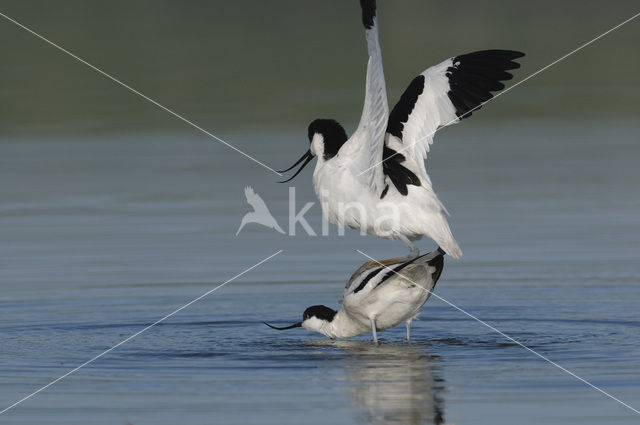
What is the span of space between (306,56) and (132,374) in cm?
1978

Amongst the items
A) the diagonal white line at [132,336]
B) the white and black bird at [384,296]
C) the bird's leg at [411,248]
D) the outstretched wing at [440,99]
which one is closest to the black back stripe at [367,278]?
the white and black bird at [384,296]

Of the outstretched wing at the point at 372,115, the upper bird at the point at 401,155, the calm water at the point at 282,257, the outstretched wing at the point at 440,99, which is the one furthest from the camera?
the outstretched wing at the point at 440,99

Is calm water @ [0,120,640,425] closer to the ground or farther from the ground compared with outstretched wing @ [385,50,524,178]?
closer to the ground

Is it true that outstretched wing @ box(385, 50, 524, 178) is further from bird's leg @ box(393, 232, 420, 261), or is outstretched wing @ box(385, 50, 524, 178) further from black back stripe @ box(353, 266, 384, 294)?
black back stripe @ box(353, 266, 384, 294)

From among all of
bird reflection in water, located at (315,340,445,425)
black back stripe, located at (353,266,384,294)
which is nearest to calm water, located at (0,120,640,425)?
bird reflection in water, located at (315,340,445,425)

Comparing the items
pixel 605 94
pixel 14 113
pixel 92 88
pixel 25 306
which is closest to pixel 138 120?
pixel 14 113

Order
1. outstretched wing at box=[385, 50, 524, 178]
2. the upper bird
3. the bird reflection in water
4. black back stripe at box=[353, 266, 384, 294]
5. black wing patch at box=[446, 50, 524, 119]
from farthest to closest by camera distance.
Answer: black wing patch at box=[446, 50, 524, 119] → outstretched wing at box=[385, 50, 524, 178] → black back stripe at box=[353, 266, 384, 294] → the upper bird → the bird reflection in water

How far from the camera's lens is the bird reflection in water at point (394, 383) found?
7.96 m

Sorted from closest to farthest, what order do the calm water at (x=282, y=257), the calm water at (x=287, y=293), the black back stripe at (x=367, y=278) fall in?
1. the calm water at (x=287, y=293)
2. the calm water at (x=282, y=257)
3. the black back stripe at (x=367, y=278)

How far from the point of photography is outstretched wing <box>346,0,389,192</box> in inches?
367

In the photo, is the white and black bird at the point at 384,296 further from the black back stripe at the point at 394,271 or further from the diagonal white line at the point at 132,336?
the diagonal white line at the point at 132,336

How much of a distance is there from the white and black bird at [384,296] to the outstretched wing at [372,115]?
0.61 m

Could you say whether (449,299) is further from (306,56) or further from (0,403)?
(306,56)

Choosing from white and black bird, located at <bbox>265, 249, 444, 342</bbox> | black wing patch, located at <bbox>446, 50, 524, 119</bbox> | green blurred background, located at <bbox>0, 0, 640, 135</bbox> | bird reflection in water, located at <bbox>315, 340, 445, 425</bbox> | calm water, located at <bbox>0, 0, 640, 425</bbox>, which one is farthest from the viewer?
green blurred background, located at <bbox>0, 0, 640, 135</bbox>
